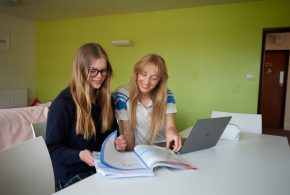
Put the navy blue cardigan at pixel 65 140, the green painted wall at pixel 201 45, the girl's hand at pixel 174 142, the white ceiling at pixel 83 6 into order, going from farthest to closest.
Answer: the white ceiling at pixel 83 6
the green painted wall at pixel 201 45
the girl's hand at pixel 174 142
the navy blue cardigan at pixel 65 140

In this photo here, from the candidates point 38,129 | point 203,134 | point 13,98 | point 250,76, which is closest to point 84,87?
point 38,129

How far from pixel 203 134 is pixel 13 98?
483cm

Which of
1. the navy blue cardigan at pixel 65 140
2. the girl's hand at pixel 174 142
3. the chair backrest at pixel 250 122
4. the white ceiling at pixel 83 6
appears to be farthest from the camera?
the white ceiling at pixel 83 6

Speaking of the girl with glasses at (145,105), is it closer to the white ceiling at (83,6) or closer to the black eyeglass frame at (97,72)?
the black eyeglass frame at (97,72)

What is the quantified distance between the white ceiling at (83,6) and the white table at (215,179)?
300 cm

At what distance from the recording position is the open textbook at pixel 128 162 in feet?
3.12

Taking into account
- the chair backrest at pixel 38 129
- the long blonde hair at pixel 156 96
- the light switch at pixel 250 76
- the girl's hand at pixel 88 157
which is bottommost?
the girl's hand at pixel 88 157

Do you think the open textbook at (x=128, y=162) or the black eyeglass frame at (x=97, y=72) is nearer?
the open textbook at (x=128, y=162)

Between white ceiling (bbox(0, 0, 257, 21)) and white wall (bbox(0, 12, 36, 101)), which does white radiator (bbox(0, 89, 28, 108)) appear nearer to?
white wall (bbox(0, 12, 36, 101))

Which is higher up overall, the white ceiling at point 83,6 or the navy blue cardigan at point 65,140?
the white ceiling at point 83,6

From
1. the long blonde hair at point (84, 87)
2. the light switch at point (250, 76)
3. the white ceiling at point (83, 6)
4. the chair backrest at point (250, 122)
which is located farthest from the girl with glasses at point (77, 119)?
the light switch at point (250, 76)

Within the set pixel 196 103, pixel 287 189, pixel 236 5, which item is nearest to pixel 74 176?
pixel 287 189

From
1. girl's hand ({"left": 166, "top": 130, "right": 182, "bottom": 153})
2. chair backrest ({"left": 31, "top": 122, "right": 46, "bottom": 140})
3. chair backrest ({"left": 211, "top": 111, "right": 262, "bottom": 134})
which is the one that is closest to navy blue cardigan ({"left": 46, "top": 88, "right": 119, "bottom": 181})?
chair backrest ({"left": 31, "top": 122, "right": 46, "bottom": 140})

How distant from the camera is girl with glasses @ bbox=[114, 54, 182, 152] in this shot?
1.59 metres
